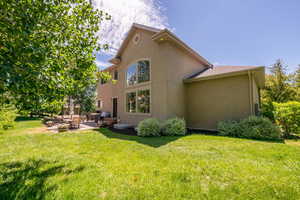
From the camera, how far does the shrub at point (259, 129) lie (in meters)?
6.52

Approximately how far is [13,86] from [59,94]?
2.75 ft

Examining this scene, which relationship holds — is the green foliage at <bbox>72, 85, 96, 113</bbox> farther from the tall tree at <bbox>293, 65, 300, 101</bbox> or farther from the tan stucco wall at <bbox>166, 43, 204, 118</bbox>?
the tall tree at <bbox>293, 65, 300, 101</bbox>

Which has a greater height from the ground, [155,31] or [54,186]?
[155,31]

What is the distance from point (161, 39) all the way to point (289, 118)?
28.4 ft

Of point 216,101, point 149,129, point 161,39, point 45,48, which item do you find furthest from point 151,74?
point 45,48

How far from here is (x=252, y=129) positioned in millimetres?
6812

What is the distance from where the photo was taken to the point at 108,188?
2635 mm

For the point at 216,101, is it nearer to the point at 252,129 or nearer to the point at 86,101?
the point at 252,129

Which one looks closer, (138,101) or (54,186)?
(54,186)

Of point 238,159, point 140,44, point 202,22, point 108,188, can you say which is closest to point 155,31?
point 140,44

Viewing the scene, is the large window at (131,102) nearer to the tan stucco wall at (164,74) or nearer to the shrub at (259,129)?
the tan stucco wall at (164,74)

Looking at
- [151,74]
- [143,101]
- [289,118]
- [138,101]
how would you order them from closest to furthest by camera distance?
[289,118]
[151,74]
[143,101]
[138,101]

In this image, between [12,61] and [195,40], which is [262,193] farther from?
[195,40]

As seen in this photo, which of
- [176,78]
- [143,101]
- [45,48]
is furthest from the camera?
[143,101]
